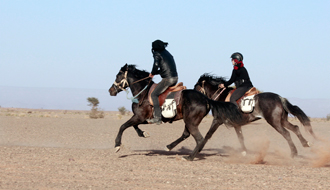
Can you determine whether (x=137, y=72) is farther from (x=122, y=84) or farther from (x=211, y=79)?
(x=211, y=79)

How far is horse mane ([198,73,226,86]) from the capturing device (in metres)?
12.1

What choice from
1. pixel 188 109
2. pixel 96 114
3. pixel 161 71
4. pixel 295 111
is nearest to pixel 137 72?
pixel 161 71

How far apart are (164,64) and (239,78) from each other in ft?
7.67

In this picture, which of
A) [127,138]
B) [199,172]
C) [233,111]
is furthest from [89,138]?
[199,172]

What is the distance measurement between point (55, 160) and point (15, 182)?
2.53 metres

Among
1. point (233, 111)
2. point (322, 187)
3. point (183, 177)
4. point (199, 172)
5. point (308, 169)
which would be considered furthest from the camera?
point (233, 111)

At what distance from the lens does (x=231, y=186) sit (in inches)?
274

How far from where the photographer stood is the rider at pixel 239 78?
11.3 metres

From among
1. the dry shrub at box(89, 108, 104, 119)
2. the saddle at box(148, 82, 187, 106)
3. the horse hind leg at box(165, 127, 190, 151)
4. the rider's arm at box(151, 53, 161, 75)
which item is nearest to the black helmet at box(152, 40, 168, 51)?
the rider's arm at box(151, 53, 161, 75)

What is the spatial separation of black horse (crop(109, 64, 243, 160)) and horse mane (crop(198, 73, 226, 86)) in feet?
5.72

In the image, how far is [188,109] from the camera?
10133 millimetres

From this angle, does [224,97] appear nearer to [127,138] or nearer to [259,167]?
[259,167]

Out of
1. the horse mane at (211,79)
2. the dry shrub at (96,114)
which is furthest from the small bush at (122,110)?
the horse mane at (211,79)

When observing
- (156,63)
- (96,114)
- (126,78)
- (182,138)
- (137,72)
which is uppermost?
(156,63)
